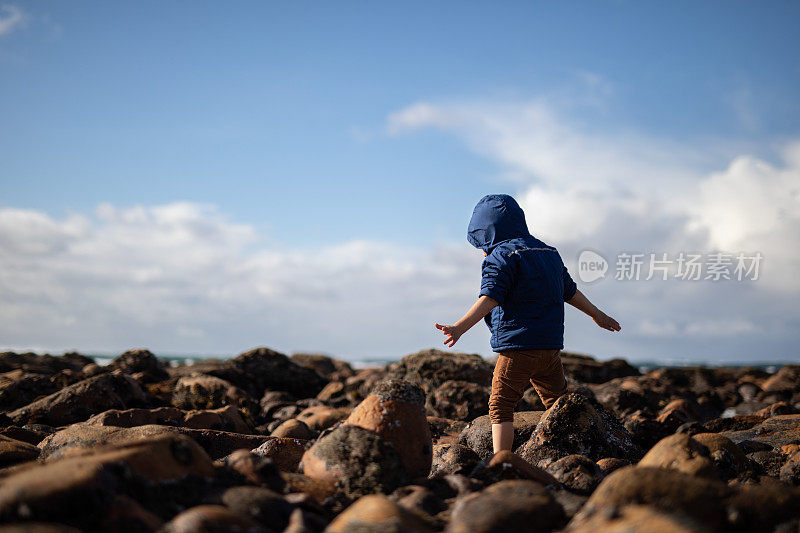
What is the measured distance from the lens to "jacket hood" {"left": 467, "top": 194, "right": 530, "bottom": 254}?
17.7ft

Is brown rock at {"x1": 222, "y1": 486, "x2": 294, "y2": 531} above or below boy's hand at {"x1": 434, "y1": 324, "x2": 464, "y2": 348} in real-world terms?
below

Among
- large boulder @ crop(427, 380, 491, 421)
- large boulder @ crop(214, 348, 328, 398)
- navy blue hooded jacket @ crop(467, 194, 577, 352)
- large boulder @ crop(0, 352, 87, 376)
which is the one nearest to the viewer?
navy blue hooded jacket @ crop(467, 194, 577, 352)

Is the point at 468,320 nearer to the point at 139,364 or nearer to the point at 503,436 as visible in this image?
the point at 503,436

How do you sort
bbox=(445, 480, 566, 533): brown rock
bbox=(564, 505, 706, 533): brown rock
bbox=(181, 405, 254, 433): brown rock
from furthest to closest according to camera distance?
bbox=(181, 405, 254, 433): brown rock, bbox=(445, 480, 566, 533): brown rock, bbox=(564, 505, 706, 533): brown rock

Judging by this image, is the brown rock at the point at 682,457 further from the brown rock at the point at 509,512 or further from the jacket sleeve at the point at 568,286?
the jacket sleeve at the point at 568,286

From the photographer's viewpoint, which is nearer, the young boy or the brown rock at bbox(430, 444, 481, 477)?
the brown rock at bbox(430, 444, 481, 477)

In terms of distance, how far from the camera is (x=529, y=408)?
831 centimetres

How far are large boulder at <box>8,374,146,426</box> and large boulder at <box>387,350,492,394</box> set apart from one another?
409 cm

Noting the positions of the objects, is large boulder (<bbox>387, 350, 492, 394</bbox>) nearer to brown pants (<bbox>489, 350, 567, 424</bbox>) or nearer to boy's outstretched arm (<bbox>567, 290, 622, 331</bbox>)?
boy's outstretched arm (<bbox>567, 290, 622, 331</bbox>)

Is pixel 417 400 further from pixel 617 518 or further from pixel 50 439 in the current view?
pixel 50 439

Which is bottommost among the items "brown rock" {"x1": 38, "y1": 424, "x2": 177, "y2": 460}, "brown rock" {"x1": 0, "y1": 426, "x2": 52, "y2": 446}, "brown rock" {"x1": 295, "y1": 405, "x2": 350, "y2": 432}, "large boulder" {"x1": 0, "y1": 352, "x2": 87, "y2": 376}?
"large boulder" {"x1": 0, "y1": 352, "x2": 87, "y2": 376}

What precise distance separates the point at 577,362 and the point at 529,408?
7035 millimetres

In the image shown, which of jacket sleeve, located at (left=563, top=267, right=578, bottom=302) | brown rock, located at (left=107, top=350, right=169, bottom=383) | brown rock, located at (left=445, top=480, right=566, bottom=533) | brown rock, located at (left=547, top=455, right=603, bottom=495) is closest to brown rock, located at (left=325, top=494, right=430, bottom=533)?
brown rock, located at (left=445, top=480, right=566, bottom=533)

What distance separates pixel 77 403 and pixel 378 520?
6351 mm
